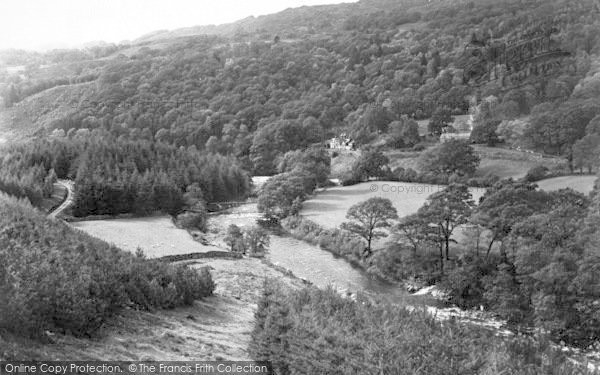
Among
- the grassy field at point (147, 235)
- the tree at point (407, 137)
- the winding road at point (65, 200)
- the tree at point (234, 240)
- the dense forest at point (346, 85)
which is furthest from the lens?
the dense forest at point (346, 85)

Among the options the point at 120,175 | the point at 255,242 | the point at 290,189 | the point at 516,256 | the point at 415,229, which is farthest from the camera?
the point at 290,189

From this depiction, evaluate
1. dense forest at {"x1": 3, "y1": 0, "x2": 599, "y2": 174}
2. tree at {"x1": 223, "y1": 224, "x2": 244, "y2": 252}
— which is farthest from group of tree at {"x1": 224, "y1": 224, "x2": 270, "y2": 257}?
dense forest at {"x1": 3, "y1": 0, "x2": 599, "y2": 174}

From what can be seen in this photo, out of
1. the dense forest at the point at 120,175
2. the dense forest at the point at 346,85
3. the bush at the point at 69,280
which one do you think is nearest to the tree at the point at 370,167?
the dense forest at the point at 120,175

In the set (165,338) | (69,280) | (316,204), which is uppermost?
(69,280)

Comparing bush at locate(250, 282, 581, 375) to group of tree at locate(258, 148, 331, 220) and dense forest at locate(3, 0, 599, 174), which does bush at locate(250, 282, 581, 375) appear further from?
dense forest at locate(3, 0, 599, 174)

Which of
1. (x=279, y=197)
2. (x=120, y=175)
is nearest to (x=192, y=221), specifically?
(x=279, y=197)

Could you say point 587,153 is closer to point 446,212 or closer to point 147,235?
point 446,212

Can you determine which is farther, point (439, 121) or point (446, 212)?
→ point (439, 121)

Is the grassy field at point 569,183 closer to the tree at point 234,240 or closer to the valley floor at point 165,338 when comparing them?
the tree at point 234,240

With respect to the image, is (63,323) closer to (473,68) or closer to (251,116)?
(251,116)
